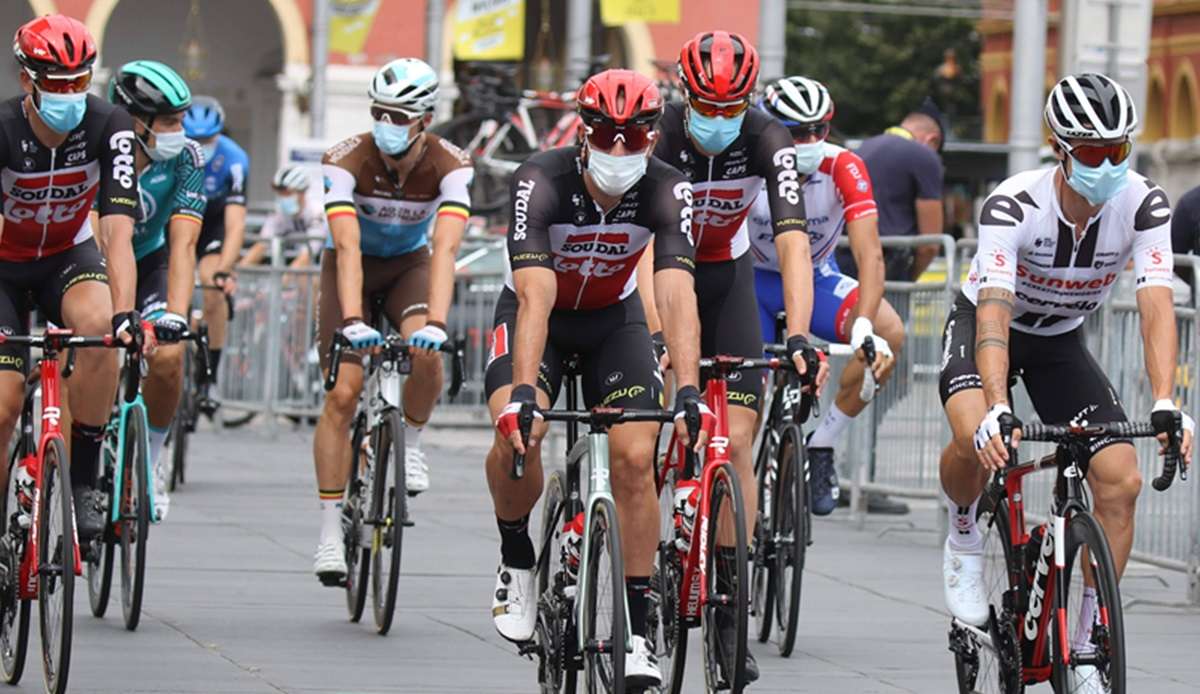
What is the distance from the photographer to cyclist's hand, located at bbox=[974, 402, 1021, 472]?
759 cm

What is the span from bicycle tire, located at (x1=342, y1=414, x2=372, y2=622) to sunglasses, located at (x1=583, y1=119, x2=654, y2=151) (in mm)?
2758

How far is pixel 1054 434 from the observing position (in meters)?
7.68

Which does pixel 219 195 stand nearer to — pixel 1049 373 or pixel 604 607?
pixel 1049 373

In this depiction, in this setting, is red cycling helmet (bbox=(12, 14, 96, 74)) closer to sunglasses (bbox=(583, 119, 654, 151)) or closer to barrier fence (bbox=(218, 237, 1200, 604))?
sunglasses (bbox=(583, 119, 654, 151))

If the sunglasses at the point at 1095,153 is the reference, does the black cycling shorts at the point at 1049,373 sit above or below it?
below

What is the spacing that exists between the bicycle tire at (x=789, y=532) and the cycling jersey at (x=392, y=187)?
180 cm

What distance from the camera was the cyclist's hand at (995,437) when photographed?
7594 mm

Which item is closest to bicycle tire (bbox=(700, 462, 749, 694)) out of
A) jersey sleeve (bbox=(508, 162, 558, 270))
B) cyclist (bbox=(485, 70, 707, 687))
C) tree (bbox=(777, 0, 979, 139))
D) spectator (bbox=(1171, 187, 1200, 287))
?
cyclist (bbox=(485, 70, 707, 687))

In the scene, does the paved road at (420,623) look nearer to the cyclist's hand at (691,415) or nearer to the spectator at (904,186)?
the cyclist's hand at (691,415)

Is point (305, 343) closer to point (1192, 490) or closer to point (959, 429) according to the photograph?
point (1192, 490)

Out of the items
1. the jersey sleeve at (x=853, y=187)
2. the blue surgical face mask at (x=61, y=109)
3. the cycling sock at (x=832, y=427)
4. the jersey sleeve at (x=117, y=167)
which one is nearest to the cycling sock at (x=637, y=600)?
the jersey sleeve at (x=117, y=167)

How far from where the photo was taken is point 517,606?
860 cm

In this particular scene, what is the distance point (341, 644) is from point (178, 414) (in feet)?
20.0

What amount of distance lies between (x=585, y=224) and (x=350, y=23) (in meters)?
26.7
